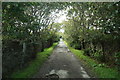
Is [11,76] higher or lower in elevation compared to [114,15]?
lower

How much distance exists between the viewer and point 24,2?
17.5 ft

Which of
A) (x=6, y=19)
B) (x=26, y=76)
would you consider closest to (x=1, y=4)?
(x=6, y=19)

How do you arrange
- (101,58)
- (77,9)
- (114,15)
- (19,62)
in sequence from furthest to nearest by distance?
(77,9), (101,58), (19,62), (114,15)

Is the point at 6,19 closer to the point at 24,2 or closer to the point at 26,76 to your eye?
the point at 24,2

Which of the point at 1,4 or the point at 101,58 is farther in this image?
the point at 101,58

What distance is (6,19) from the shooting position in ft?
18.1

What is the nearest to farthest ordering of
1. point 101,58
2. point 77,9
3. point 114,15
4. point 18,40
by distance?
point 114,15, point 18,40, point 101,58, point 77,9

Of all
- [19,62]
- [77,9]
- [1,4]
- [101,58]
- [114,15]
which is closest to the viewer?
[1,4]

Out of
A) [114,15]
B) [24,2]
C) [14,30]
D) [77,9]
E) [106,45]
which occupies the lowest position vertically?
[106,45]

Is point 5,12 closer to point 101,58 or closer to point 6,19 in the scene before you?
point 6,19

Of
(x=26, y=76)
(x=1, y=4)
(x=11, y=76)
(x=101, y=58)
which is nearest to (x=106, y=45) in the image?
(x=101, y=58)

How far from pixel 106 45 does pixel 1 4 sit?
27.1 feet

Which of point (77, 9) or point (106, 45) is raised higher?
point (77, 9)

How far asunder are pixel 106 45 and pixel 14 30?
24.3ft
